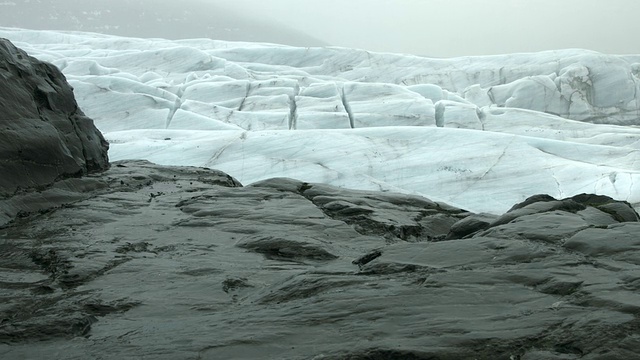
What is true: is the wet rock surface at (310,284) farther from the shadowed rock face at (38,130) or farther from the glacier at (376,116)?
the glacier at (376,116)

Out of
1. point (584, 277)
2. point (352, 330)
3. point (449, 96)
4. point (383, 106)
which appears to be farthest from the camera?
point (449, 96)

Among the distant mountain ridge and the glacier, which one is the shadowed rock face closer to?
the glacier

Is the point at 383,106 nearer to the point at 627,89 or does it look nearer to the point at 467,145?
the point at 467,145

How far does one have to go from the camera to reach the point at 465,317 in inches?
122

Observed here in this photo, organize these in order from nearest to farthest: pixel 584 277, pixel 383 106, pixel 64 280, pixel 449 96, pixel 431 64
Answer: pixel 584 277 < pixel 64 280 < pixel 383 106 < pixel 449 96 < pixel 431 64

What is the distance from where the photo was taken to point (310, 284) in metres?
3.77

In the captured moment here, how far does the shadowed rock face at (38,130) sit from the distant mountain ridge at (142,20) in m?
58.4

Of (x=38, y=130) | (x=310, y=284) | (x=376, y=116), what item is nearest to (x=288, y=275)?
(x=310, y=284)

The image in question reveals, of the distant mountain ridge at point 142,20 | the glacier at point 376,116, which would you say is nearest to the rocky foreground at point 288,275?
the glacier at point 376,116

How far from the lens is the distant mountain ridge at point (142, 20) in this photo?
63.7 metres

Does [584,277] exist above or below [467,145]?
above

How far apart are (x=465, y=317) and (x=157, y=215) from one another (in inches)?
159

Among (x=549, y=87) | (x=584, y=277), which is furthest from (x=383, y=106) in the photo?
(x=584, y=277)

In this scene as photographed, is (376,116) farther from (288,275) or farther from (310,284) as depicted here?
(310,284)
